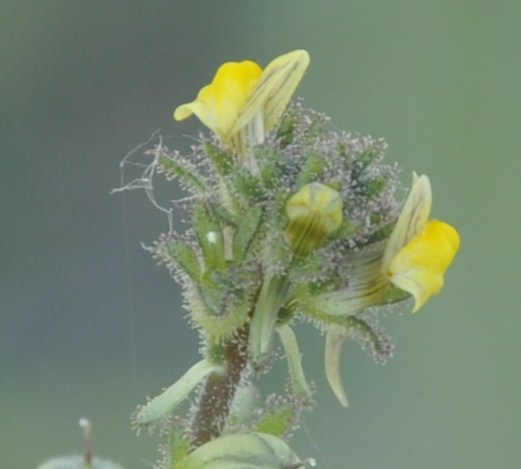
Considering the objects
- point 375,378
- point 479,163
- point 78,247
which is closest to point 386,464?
point 375,378

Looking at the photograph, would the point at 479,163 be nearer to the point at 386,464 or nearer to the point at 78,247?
the point at 386,464

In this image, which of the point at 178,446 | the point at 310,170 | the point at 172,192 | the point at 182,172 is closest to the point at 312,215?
the point at 310,170

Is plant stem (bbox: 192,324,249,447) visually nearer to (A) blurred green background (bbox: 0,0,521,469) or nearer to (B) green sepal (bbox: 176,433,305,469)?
(B) green sepal (bbox: 176,433,305,469)

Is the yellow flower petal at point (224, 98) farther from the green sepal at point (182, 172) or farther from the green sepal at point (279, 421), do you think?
the green sepal at point (279, 421)

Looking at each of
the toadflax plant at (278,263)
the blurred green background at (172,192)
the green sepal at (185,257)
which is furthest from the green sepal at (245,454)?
the blurred green background at (172,192)

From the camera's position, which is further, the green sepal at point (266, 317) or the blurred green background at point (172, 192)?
the blurred green background at point (172, 192)

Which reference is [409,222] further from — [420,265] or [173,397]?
[173,397]

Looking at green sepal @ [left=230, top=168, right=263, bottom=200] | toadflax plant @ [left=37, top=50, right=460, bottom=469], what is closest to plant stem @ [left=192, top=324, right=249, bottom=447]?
toadflax plant @ [left=37, top=50, right=460, bottom=469]
